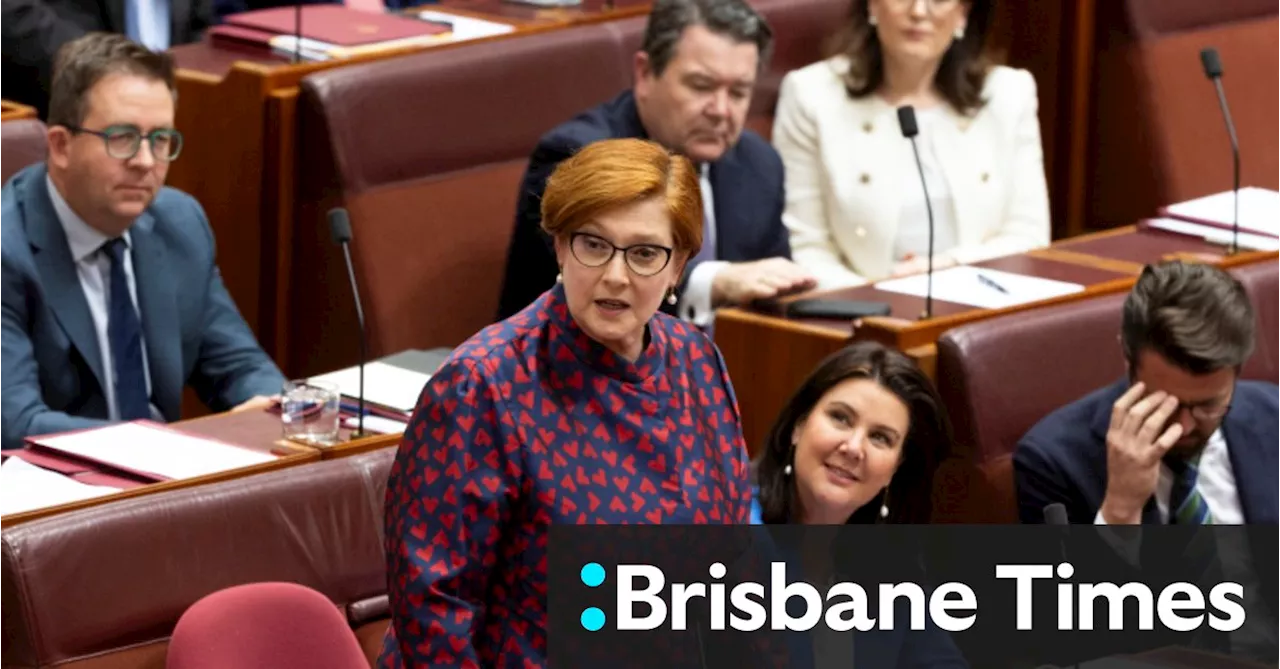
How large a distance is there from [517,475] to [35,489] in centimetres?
56

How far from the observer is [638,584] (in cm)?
129

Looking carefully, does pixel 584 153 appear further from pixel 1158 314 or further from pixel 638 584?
pixel 1158 314

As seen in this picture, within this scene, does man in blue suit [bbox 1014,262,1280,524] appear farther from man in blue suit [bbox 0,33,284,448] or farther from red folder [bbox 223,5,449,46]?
red folder [bbox 223,5,449,46]

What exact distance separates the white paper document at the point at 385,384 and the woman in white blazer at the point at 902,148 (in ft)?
1.92

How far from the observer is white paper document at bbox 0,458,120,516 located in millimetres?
1600

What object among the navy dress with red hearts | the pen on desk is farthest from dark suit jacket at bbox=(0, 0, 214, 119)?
the navy dress with red hearts

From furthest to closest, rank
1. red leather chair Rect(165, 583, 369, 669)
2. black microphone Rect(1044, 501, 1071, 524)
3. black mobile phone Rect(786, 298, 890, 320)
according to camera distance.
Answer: black mobile phone Rect(786, 298, 890, 320)
black microphone Rect(1044, 501, 1071, 524)
red leather chair Rect(165, 583, 369, 669)

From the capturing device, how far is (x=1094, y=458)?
73.4 inches

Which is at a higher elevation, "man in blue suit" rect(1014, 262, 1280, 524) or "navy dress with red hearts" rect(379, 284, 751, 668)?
"navy dress with red hearts" rect(379, 284, 751, 668)

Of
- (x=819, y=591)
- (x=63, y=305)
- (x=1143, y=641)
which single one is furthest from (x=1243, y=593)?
(x=63, y=305)

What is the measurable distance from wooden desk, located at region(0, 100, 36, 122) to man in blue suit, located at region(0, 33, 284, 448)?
0.72ft

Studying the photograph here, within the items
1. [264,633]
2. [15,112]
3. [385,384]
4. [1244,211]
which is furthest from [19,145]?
[1244,211]

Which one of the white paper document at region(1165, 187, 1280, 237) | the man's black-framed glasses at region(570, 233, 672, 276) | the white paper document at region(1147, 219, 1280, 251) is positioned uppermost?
the man's black-framed glasses at region(570, 233, 672, 276)

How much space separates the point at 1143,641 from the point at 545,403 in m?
0.67
